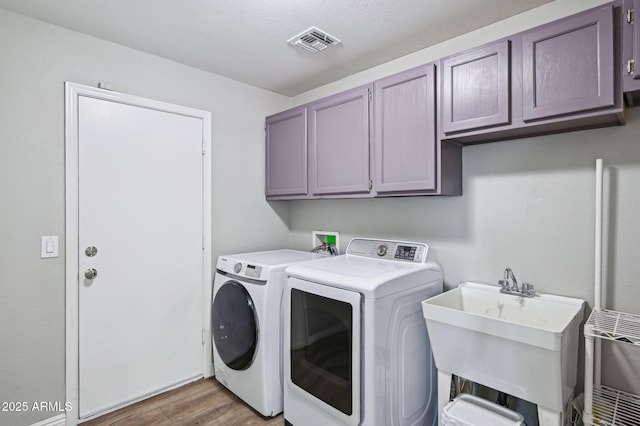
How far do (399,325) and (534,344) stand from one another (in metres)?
0.60

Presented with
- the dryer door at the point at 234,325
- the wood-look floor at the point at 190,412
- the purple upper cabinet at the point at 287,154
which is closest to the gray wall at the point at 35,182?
the wood-look floor at the point at 190,412

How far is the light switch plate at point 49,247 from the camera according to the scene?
1887mm

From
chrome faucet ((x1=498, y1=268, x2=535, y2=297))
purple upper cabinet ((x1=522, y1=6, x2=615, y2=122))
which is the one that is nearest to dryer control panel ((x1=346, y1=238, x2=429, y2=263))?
chrome faucet ((x1=498, y1=268, x2=535, y2=297))

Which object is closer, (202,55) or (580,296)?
(580,296)

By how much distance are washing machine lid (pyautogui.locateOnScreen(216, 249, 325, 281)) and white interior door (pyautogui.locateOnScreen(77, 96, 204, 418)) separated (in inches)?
10.8

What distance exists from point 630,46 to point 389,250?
1515 mm

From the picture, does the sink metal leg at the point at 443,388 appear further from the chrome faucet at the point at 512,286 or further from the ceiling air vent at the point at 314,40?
the ceiling air vent at the point at 314,40

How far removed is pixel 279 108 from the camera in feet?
10.3

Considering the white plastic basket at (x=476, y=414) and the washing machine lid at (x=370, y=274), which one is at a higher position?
the washing machine lid at (x=370, y=274)

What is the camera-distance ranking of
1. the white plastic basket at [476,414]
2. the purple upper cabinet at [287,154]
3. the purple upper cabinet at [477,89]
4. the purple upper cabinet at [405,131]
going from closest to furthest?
the white plastic basket at [476,414]
the purple upper cabinet at [477,89]
the purple upper cabinet at [405,131]
the purple upper cabinet at [287,154]

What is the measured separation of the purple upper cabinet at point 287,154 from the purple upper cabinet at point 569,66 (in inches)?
60.7

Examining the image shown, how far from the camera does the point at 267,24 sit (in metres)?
1.89

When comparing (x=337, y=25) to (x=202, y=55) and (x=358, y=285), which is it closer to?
(x=202, y=55)

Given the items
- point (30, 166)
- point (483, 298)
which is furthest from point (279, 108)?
point (483, 298)
